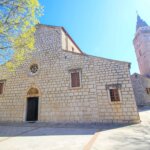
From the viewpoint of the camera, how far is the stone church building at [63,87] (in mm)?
9695

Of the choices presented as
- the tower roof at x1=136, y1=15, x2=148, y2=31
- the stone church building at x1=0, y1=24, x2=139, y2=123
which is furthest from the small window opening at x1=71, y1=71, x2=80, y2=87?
the tower roof at x1=136, y1=15, x2=148, y2=31

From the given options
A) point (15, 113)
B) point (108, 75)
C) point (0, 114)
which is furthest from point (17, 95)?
point (108, 75)

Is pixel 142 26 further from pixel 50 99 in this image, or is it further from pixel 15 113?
pixel 15 113

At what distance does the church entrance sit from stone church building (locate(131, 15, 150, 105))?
57.9 ft

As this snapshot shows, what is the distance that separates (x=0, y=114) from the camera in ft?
40.8

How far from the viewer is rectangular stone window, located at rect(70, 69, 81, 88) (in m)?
11.0

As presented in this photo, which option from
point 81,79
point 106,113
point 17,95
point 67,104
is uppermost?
point 81,79

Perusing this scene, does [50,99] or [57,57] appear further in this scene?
[57,57]

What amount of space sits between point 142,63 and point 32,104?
27053 mm

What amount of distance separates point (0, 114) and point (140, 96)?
2090 centimetres

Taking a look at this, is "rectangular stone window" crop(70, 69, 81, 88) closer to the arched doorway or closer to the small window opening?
the small window opening

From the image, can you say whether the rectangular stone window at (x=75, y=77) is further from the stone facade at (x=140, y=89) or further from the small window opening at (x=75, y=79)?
the stone facade at (x=140, y=89)

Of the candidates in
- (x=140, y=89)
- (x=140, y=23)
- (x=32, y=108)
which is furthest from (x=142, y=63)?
(x=32, y=108)

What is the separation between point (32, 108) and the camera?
12133mm
